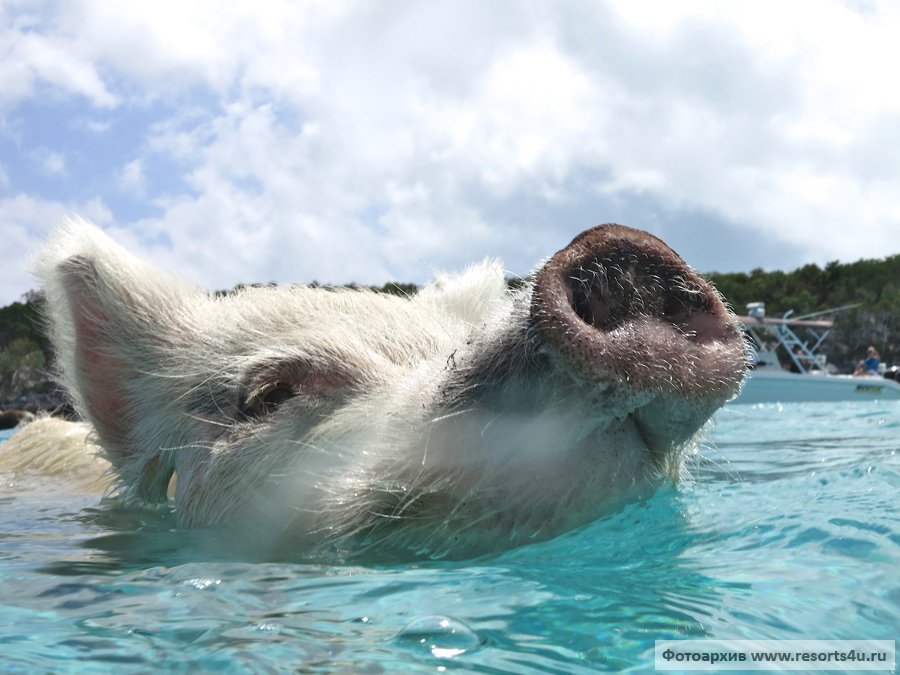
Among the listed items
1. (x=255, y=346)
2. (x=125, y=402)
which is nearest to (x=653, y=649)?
(x=255, y=346)

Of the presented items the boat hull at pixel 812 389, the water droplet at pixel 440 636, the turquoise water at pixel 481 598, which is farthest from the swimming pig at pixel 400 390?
the boat hull at pixel 812 389

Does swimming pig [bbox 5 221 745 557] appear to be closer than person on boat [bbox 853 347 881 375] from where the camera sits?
Yes

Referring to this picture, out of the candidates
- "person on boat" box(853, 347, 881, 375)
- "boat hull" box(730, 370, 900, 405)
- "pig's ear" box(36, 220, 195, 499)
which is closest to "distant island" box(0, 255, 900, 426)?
"person on boat" box(853, 347, 881, 375)

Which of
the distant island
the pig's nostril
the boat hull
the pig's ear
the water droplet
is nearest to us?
the water droplet

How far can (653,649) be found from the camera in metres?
1.94

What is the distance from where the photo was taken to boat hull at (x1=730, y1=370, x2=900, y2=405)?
71.4 feet

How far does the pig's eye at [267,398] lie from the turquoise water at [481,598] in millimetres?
559

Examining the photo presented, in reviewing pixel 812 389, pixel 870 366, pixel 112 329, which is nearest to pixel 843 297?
pixel 870 366

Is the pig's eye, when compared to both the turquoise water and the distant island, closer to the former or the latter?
the turquoise water

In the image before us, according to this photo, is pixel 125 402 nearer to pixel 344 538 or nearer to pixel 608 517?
pixel 344 538

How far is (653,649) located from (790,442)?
717 cm

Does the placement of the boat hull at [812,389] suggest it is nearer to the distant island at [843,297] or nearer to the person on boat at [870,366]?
the person on boat at [870,366]

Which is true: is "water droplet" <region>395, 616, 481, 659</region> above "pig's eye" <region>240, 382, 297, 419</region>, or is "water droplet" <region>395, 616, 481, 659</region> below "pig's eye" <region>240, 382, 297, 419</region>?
below

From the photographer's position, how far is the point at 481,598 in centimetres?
230
